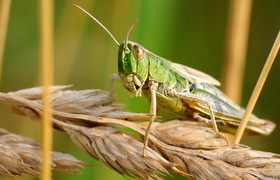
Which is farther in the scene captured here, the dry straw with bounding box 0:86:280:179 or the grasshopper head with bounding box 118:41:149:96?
the grasshopper head with bounding box 118:41:149:96

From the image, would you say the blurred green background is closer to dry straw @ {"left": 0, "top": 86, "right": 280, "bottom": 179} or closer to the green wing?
the green wing

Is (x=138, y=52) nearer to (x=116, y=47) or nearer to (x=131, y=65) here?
(x=131, y=65)

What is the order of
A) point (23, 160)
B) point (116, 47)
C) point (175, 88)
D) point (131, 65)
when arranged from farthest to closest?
point (116, 47)
point (175, 88)
point (131, 65)
point (23, 160)

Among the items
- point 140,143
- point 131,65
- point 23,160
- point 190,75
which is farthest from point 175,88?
point 23,160

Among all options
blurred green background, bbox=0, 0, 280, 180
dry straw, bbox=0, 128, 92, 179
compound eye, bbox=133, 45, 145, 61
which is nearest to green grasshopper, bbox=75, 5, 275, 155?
compound eye, bbox=133, 45, 145, 61

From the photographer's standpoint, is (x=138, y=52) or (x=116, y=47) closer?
(x=138, y=52)

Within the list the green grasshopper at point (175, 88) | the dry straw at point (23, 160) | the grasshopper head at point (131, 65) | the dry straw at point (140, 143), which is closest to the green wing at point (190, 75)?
the green grasshopper at point (175, 88)
